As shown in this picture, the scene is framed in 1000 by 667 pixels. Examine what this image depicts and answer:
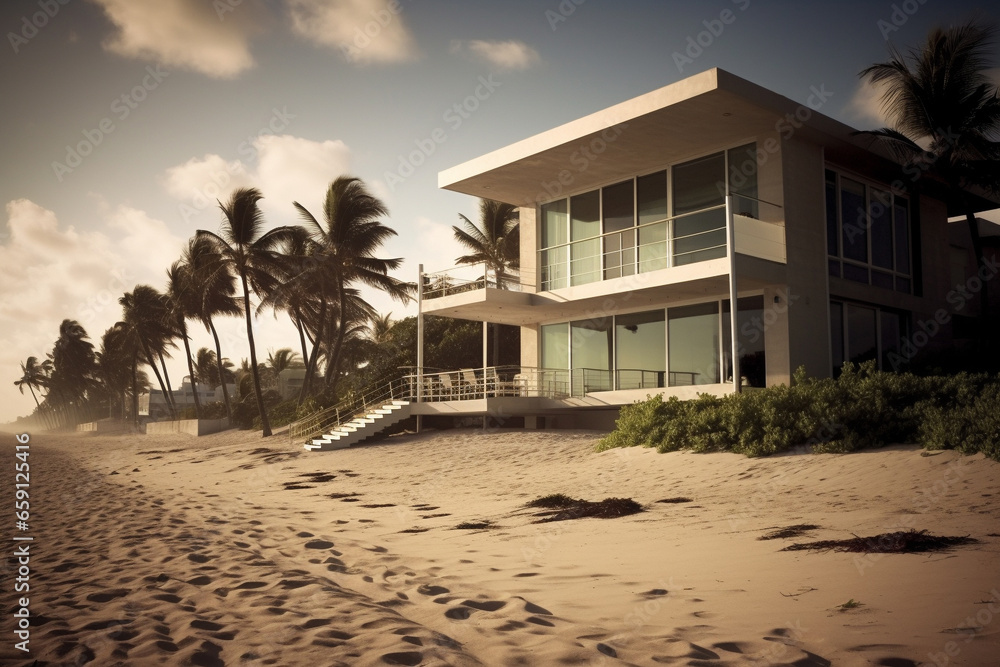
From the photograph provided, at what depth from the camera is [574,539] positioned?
8.27 metres

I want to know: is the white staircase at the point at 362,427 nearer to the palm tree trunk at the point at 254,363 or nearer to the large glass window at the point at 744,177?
the palm tree trunk at the point at 254,363

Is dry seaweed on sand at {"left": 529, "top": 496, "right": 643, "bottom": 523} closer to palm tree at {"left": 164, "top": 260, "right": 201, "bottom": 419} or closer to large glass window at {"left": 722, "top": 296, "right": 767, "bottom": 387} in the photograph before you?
large glass window at {"left": 722, "top": 296, "right": 767, "bottom": 387}

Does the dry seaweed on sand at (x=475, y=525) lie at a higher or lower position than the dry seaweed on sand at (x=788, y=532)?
lower

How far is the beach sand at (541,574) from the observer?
4.63m

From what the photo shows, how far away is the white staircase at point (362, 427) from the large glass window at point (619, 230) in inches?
289

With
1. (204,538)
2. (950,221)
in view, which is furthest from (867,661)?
(950,221)

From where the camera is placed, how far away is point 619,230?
20.5 m

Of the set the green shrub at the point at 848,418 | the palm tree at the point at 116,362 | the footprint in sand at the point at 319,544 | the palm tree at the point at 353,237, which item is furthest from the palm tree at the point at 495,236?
the palm tree at the point at 116,362

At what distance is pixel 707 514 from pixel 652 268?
11.2 metres

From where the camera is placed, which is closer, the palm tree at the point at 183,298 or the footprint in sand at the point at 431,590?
the footprint in sand at the point at 431,590

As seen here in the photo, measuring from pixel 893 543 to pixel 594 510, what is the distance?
400 centimetres

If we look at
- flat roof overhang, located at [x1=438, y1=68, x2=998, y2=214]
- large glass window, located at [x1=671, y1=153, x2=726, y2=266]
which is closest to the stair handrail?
flat roof overhang, located at [x1=438, y1=68, x2=998, y2=214]

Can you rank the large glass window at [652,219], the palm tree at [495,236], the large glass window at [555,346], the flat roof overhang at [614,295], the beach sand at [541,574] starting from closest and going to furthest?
the beach sand at [541,574]
the flat roof overhang at [614,295]
the large glass window at [652,219]
the large glass window at [555,346]
the palm tree at [495,236]

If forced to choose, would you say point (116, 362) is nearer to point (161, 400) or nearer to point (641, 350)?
point (161, 400)
